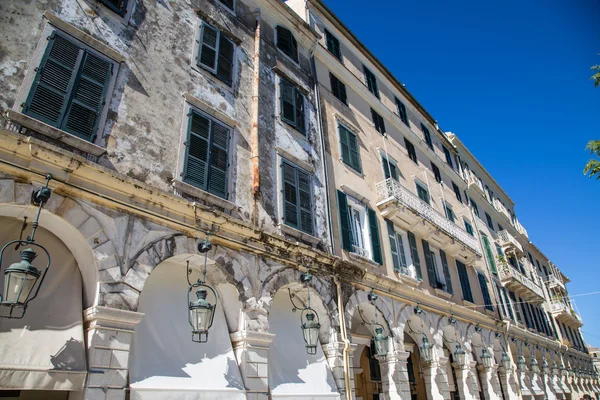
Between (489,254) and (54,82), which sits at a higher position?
(489,254)

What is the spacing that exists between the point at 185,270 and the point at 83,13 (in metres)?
5.04

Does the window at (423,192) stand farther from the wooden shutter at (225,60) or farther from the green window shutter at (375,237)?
the wooden shutter at (225,60)

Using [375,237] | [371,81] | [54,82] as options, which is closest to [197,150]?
[54,82]

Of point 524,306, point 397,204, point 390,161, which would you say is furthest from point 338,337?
point 524,306

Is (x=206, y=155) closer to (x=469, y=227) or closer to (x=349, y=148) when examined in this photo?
(x=349, y=148)

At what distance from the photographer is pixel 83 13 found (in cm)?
733

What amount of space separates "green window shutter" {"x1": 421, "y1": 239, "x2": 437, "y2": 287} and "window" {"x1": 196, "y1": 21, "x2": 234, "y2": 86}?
9.93 metres

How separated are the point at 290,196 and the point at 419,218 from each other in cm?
651

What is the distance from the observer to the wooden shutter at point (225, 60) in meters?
9.88

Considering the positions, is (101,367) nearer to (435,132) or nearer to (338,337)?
(338,337)

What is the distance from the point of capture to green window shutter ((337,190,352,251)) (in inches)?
454

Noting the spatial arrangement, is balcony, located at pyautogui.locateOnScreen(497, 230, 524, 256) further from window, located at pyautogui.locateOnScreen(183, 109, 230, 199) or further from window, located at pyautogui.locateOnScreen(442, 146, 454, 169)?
window, located at pyautogui.locateOnScreen(183, 109, 230, 199)

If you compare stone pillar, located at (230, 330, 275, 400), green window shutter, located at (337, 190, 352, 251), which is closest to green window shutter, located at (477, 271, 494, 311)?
green window shutter, located at (337, 190, 352, 251)

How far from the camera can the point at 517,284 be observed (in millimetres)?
23094
